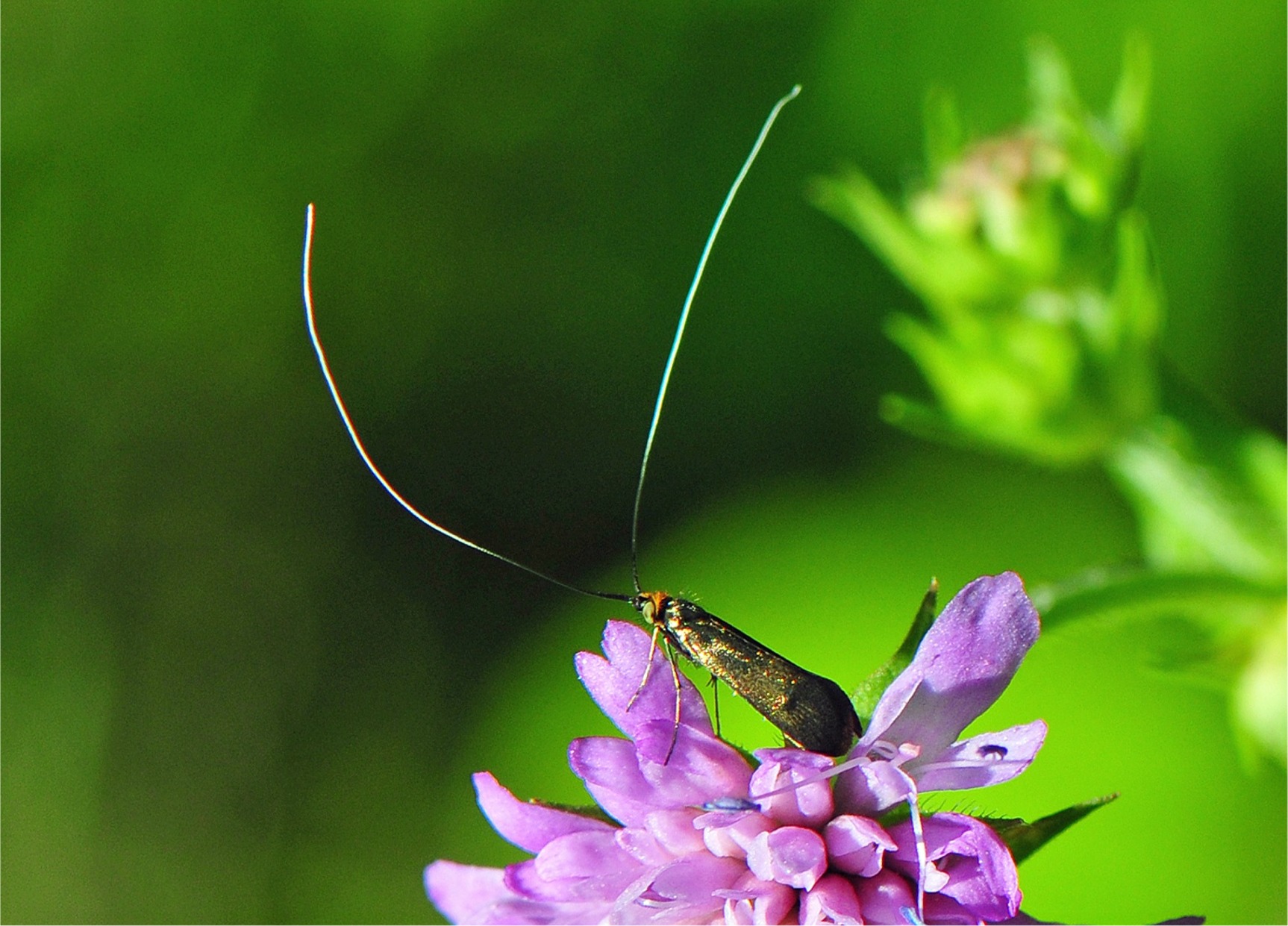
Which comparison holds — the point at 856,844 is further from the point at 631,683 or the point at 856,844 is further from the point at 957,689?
the point at 631,683

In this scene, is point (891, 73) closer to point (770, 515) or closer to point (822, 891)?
point (770, 515)

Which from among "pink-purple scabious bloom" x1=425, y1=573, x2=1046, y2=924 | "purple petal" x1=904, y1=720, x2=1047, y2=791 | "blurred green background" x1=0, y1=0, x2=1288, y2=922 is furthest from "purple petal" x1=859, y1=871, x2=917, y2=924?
"blurred green background" x1=0, y1=0, x2=1288, y2=922

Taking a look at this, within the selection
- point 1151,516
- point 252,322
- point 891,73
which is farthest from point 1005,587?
point 252,322

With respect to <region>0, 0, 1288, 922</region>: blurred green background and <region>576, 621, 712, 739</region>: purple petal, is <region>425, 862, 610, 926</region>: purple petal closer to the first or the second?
<region>576, 621, 712, 739</region>: purple petal

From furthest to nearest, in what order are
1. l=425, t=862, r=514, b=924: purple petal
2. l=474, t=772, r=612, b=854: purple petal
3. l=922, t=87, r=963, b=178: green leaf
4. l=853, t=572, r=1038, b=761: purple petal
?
l=922, t=87, r=963, b=178: green leaf, l=425, t=862, r=514, b=924: purple petal, l=474, t=772, r=612, b=854: purple petal, l=853, t=572, r=1038, b=761: purple petal

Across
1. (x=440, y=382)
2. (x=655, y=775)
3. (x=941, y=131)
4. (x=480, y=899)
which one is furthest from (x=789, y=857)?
(x=440, y=382)

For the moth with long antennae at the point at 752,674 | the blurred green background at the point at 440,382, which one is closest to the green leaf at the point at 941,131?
the moth with long antennae at the point at 752,674
